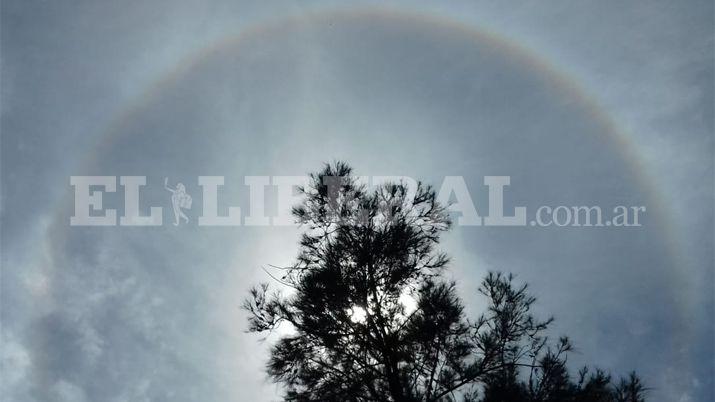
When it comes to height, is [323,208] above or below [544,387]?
above

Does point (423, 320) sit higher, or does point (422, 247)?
point (422, 247)

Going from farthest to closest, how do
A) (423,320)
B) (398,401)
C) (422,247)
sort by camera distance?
1. (422,247)
2. (423,320)
3. (398,401)

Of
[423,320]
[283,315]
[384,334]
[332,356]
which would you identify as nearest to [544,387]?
[423,320]

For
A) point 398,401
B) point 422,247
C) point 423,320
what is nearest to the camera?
point 398,401

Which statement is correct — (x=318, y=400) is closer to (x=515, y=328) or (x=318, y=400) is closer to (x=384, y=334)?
(x=384, y=334)

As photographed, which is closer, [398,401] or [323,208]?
[398,401]

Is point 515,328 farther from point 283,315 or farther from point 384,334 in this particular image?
point 283,315

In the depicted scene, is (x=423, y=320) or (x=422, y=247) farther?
(x=422, y=247)

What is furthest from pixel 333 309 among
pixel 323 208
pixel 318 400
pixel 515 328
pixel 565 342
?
pixel 565 342

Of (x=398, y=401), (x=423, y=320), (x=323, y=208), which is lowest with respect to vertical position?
(x=398, y=401)
